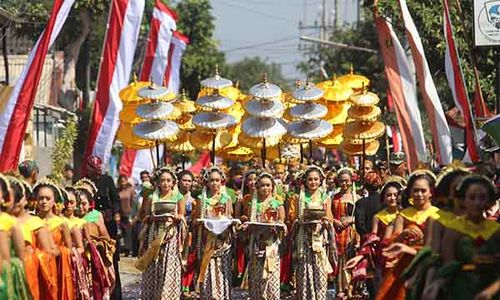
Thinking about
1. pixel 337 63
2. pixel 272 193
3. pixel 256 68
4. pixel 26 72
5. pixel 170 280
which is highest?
pixel 256 68

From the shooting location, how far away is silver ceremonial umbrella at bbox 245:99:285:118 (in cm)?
2209

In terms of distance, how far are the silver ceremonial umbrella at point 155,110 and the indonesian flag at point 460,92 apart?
4.56 metres

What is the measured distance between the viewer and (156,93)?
22.4 metres

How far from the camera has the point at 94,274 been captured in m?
16.0

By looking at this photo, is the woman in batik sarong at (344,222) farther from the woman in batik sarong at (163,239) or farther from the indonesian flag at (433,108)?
the woman in batik sarong at (163,239)

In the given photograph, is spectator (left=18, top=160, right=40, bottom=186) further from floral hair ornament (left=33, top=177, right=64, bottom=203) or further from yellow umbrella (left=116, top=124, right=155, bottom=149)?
yellow umbrella (left=116, top=124, right=155, bottom=149)

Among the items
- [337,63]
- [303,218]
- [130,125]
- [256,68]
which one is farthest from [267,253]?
[256,68]

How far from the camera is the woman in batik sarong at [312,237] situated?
17.6 m

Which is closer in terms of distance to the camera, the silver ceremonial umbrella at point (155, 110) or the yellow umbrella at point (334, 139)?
the silver ceremonial umbrella at point (155, 110)

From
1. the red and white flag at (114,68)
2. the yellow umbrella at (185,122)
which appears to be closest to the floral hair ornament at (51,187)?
the red and white flag at (114,68)

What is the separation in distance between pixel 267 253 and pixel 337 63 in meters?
39.1

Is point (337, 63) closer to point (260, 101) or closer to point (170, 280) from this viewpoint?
point (260, 101)

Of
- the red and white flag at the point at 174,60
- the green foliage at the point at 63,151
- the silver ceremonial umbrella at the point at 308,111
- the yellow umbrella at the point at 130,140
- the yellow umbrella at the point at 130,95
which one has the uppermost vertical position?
the red and white flag at the point at 174,60

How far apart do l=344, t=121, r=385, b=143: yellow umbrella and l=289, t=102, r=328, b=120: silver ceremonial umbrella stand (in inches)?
19.2
